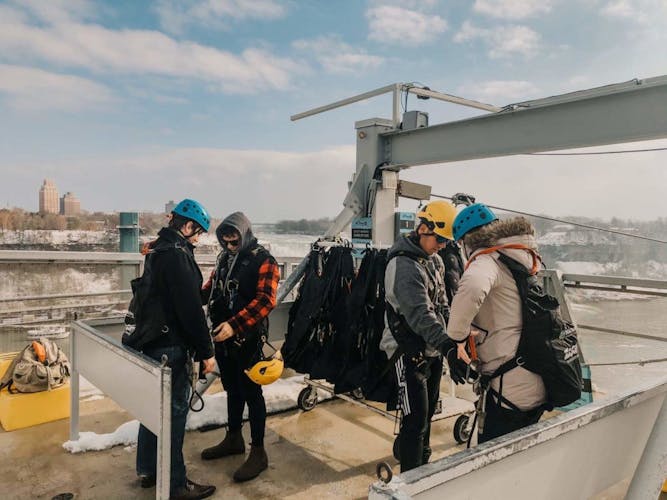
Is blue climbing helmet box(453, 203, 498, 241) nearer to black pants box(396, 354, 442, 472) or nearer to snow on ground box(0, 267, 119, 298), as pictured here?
black pants box(396, 354, 442, 472)

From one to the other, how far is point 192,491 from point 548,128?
3.83 metres

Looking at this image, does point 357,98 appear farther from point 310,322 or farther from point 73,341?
point 73,341

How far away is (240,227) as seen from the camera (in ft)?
9.82

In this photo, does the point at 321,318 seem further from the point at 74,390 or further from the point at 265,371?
the point at 74,390

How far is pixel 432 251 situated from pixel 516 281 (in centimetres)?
80

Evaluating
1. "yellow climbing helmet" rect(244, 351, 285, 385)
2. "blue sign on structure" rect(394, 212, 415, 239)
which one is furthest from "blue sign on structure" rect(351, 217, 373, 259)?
"yellow climbing helmet" rect(244, 351, 285, 385)

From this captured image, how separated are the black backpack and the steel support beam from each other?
2391 millimetres

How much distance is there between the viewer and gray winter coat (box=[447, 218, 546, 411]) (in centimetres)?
194

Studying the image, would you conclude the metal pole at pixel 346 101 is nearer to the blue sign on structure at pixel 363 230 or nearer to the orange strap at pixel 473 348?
the blue sign on structure at pixel 363 230

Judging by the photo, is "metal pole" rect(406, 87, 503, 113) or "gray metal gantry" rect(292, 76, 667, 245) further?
"metal pole" rect(406, 87, 503, 113)

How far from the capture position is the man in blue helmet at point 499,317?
1941 millimetres

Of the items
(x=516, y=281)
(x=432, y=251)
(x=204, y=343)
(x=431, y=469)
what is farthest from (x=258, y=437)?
(x=431, y=469)

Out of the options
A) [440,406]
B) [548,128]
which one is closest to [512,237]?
[440,406]

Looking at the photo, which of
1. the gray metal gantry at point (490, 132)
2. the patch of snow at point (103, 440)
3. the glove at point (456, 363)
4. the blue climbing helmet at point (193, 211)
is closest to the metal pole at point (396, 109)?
the gray metal gantry at point (490, 132)
